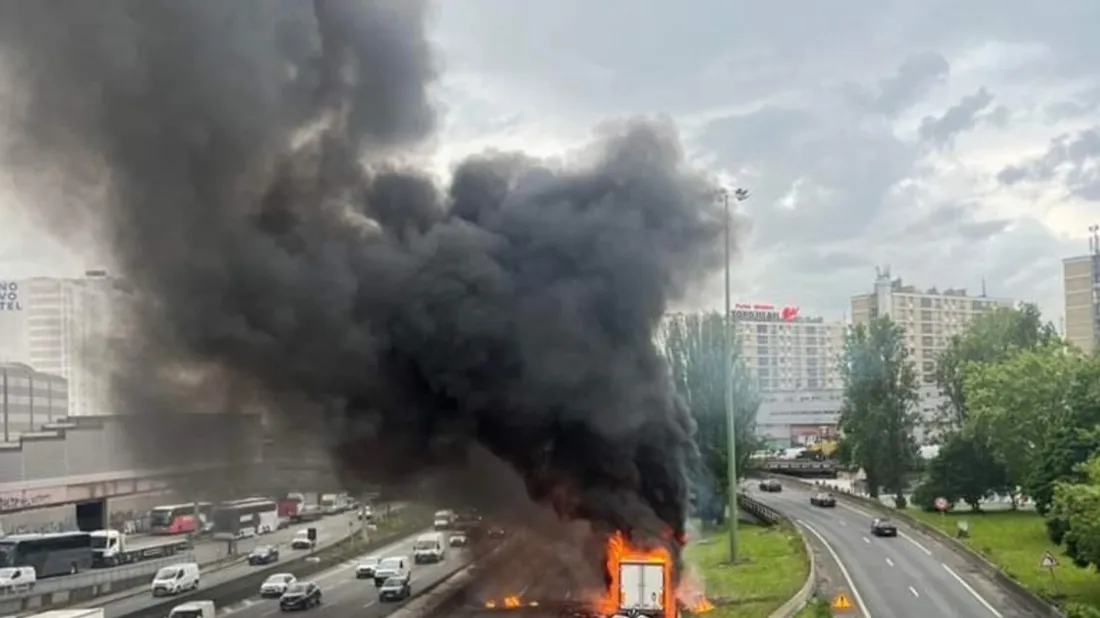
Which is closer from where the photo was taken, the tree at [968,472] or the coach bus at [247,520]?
the coach bus at [247,520]

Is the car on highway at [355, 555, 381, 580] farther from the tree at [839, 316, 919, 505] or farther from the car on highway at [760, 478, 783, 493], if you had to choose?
the car on highway at [760, 478, 783, 493]

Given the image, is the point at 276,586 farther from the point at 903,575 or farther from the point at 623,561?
the point at 903,575

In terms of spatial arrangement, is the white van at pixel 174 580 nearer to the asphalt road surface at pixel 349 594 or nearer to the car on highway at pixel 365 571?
the asphalt road surface at pixel 349 594

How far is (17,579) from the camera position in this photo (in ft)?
145

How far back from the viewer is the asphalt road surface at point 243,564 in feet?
148

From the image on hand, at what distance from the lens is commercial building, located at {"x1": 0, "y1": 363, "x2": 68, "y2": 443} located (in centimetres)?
5512

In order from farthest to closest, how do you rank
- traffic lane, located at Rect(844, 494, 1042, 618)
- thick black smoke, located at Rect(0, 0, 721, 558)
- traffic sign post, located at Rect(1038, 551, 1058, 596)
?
1. traffic lane, located at Rect(844, 494, 1042, 618)
2. traffic sign post, located at Rect(1038, 551, 1058, 596)
3. thick black smoke, located at Rect(0, 0, 721, 558)

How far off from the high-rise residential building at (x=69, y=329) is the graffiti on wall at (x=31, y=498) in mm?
3768

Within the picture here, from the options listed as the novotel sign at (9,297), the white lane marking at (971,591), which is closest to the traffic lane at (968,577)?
the white lane marking at (971,591)

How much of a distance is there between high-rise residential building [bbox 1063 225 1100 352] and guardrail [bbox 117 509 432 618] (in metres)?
122

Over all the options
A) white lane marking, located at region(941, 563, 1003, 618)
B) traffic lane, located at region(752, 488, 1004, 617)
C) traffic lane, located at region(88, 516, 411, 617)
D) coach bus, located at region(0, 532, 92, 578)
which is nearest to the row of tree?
white lane marking, located at region(941, 563, 1003, 618)

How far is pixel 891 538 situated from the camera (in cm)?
5600

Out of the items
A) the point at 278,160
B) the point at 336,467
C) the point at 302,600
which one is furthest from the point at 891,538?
the point at 278,160

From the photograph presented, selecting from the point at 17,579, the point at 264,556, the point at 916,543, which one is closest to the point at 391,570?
the point at 264,556
